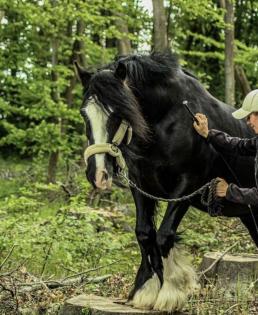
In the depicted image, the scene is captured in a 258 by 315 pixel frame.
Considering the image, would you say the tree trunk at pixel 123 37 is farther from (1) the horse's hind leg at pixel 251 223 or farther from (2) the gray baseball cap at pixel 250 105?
(2) the gray baseball cap at pixel 250 105

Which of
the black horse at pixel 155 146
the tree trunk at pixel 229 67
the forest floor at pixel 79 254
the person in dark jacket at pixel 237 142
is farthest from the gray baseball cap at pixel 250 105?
the tree trunk at pixel 229 67

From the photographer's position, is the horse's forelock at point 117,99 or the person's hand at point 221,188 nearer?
the horse's forelock at point 117,99

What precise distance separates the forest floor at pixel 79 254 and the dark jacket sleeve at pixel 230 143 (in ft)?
2.82

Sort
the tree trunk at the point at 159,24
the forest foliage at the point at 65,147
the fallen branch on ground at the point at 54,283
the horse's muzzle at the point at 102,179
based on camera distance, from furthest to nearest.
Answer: the tree trunk at the point at 159,24
the forest foliage at the point at 65,147
the fallen branch on ground at the point at 54,283
the horse's muzzle at the point at 102,179

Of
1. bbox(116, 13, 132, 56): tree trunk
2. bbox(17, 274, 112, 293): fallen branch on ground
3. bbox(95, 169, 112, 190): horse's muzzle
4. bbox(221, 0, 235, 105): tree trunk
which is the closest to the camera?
bbox(95, 169, 112, 190): horse's muzzle

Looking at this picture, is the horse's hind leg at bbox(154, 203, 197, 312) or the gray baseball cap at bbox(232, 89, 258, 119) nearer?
the gray baseball cap at bbox(232, 89, 258, 119)

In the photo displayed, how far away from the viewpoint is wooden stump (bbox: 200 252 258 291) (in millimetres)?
7004

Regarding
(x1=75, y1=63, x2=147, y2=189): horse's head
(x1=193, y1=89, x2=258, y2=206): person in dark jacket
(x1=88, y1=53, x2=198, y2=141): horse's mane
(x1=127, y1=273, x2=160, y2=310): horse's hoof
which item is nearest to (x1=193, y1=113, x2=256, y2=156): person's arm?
(x1=193, y1=89, x2=258, y2=206): person in dark jacket

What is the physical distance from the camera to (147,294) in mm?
4891

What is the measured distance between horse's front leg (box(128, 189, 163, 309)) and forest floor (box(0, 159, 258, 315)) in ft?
1.00

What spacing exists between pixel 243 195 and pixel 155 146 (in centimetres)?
81

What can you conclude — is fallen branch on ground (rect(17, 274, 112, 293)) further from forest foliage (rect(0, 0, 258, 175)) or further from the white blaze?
forest foliage (rect(0, 0, 258, 175))

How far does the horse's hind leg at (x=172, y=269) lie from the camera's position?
476 cm

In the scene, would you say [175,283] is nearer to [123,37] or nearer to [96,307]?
[96,307]
